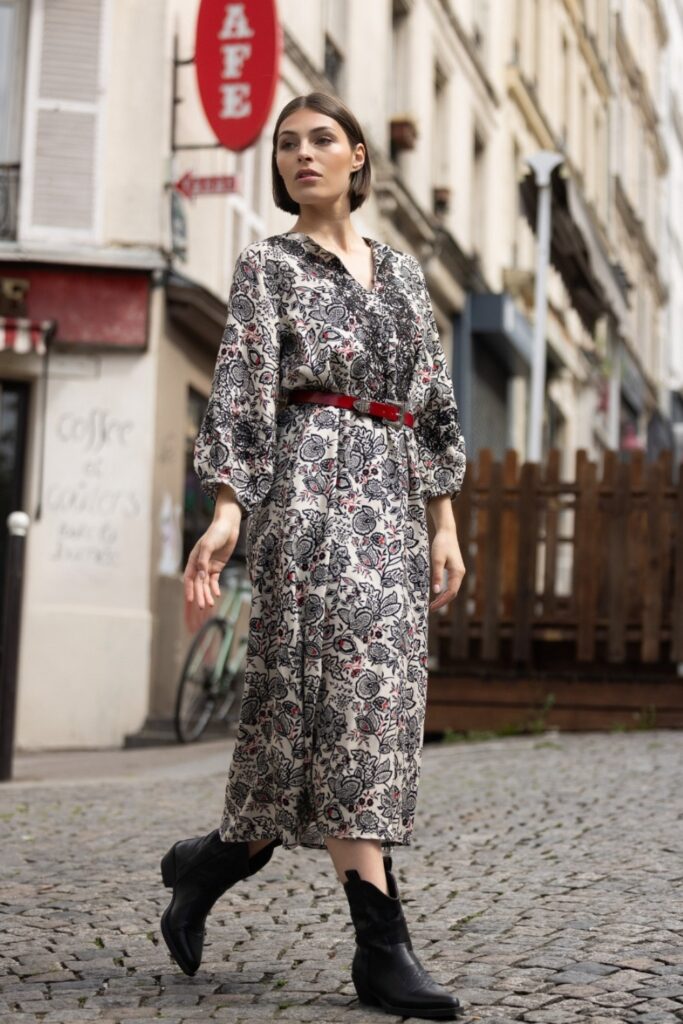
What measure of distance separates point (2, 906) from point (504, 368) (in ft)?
69.2

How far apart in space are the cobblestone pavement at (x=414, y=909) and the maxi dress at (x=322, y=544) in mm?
396

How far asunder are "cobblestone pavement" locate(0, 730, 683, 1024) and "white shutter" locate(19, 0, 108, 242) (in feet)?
20.1

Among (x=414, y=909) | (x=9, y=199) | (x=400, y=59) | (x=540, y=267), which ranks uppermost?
(x=400, y=59)

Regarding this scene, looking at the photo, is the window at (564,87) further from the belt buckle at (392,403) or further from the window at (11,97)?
the belt buckle at (392,403)

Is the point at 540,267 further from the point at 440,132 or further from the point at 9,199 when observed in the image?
the point at 440,132

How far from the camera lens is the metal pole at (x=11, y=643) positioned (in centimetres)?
888

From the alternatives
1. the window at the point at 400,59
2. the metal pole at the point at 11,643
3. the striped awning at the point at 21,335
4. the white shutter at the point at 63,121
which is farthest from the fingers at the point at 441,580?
the window at the point at 400,59

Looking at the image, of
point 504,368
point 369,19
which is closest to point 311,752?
point 369,19

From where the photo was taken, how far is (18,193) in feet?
43.5

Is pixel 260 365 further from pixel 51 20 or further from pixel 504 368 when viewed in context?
pixel 504 368

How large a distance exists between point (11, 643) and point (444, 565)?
527 cm

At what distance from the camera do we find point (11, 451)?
1319 centimetres

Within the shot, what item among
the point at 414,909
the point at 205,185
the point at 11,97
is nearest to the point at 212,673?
the point at 205,185

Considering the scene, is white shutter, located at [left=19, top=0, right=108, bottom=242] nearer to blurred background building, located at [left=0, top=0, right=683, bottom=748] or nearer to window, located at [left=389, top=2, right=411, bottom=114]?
blurred background building, located at [left=0, top=0, right=683, bottom=748]
